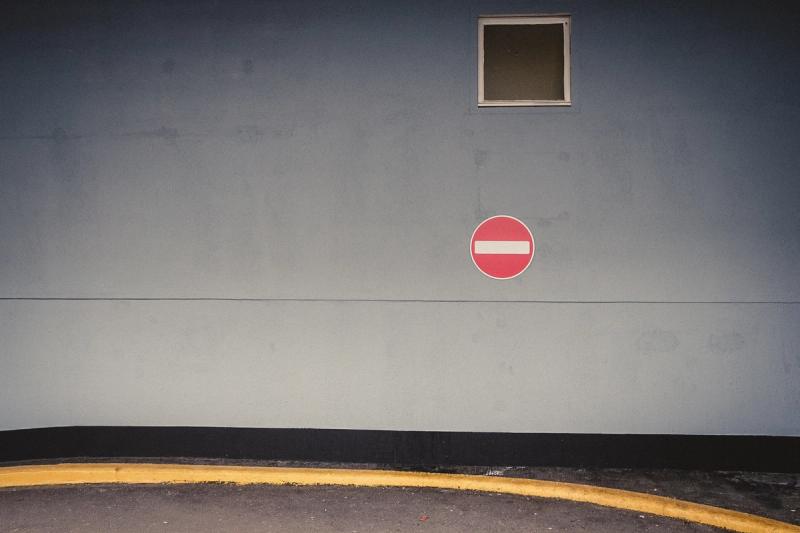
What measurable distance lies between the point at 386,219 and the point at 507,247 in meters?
1.08

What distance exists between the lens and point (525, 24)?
5141mm

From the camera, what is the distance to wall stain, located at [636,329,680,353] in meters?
5.01

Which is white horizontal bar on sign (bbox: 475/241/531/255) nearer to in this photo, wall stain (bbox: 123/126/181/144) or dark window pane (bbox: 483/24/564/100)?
dark window pane (bbox: 483/24/564/100)

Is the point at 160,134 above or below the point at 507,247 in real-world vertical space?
above

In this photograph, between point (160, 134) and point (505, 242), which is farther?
point (160, 134)

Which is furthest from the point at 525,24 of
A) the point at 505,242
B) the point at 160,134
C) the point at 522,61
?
the point at 160,134

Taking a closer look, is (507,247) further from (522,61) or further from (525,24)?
(525,24)

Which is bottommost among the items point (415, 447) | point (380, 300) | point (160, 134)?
point (415, 447)

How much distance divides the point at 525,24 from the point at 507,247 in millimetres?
1962

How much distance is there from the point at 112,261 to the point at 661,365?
4.89 meters

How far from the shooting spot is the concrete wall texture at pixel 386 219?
4988 millimetres

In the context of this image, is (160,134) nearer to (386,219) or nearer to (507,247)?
(386,219)

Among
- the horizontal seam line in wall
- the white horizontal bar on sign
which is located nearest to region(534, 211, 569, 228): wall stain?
the white horizontal bar on sign

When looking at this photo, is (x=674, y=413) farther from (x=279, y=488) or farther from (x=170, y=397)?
(x=170, y=397)
